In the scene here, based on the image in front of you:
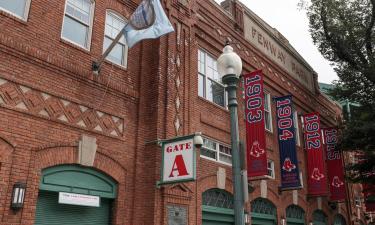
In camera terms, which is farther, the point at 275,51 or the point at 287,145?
the point at 275,51

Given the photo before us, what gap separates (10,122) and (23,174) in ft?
3.74

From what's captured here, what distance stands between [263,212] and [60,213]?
9.40m

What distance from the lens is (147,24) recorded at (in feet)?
31.8

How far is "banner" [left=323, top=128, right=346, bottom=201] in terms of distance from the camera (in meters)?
21.1

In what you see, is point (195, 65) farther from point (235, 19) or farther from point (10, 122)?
point (10, 122)

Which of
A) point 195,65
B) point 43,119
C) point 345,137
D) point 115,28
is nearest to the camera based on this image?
point 43,119

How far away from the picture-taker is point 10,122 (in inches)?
333

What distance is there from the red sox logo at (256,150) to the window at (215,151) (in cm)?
95

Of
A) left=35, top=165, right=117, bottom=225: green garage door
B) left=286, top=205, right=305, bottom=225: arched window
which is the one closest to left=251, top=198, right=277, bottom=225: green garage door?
left=286, top=205, right=305, bottom=225: arched window

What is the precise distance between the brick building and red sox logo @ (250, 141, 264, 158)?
0.94m

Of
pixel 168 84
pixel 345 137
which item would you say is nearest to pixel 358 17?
pixel 345 137

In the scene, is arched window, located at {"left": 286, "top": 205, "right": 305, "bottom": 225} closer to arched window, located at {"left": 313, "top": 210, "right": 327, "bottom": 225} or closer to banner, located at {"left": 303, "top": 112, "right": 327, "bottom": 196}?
banner, located at {"left": 303, "top": 112, "right": 327, "bottom": 196}

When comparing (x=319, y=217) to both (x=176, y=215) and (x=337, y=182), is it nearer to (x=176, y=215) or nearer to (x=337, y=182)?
(x=337, y=182)

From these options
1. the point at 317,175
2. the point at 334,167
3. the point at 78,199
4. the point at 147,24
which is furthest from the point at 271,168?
the point at 78,199
